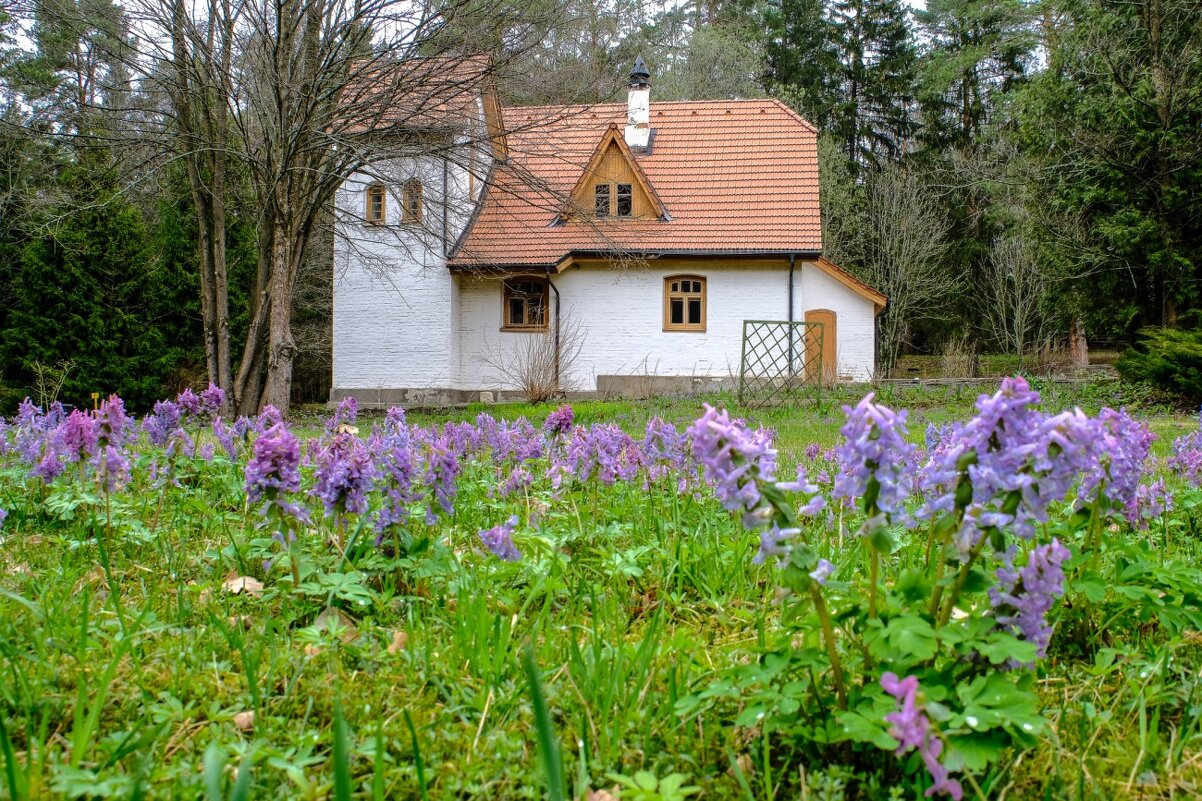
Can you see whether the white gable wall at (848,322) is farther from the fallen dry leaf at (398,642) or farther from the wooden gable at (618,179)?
the fallen dry leaf at (398,642)

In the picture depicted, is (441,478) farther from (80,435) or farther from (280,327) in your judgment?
(280,327)

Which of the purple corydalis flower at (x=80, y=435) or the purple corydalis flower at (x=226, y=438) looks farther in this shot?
the purple corydalis flower at (x=226, y=438)

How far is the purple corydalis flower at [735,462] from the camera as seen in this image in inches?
51.9

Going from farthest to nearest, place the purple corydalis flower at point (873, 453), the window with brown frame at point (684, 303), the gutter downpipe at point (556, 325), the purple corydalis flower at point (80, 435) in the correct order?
the window with brown frame at point (684, 303), the gutter downpipe at point (556, 325), the purple corydalis flower at point (80, 435), the purple corydalis flower at point (873, 453)

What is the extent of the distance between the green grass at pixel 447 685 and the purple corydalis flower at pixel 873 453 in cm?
40

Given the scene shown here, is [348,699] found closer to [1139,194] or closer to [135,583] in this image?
[135,583]

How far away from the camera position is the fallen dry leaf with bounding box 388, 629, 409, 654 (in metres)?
2.00

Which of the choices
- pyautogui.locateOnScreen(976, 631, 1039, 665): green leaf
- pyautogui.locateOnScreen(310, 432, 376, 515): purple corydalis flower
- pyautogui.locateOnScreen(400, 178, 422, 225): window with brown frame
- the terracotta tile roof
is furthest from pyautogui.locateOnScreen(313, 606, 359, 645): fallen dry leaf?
the terracotta tile roof

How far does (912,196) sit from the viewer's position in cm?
3000

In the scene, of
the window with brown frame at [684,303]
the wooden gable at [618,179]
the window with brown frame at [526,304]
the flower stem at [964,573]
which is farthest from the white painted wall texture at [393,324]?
the flower stem at [964,573]

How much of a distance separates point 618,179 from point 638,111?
304 centimetres

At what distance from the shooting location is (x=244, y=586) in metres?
2.45

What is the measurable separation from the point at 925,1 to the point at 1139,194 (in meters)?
23.0

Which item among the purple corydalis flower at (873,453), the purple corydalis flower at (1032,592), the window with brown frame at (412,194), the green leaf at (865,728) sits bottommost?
the green leaf at (865,728)
